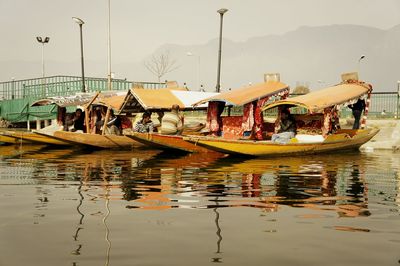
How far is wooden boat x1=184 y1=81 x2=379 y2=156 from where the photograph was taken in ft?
48.6

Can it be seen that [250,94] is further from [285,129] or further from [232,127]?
[232,127]

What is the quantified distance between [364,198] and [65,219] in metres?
4.81

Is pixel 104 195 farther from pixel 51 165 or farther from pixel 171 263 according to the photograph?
pixel 51 165

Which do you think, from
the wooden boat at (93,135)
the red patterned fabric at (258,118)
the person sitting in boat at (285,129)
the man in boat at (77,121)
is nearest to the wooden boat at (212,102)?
the red patterned fabric at (258,118)

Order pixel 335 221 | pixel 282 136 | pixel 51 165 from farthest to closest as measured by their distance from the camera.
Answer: pixel 282 136
pixel 51 165
pixel 335 221

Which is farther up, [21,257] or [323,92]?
[323,92]

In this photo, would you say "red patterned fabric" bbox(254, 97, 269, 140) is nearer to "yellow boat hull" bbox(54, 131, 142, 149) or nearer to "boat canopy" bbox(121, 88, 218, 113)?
"boat canopy" bbox(121, 88, 218, 113)

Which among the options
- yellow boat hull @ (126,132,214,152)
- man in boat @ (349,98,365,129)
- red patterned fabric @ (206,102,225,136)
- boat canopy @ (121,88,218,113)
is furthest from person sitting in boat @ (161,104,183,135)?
man in boat @ (349,98,365,129)

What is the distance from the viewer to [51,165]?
13.5 m

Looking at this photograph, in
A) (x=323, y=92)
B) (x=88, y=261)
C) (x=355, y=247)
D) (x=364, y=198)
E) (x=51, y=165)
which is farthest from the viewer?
(x=323, y=92)

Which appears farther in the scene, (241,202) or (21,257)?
(241,202)

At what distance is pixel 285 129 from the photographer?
55.5 feet

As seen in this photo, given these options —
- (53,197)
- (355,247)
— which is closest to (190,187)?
(53,197)

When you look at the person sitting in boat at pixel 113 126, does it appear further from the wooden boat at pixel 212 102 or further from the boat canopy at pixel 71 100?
the wooden boat at pixel 212 102
